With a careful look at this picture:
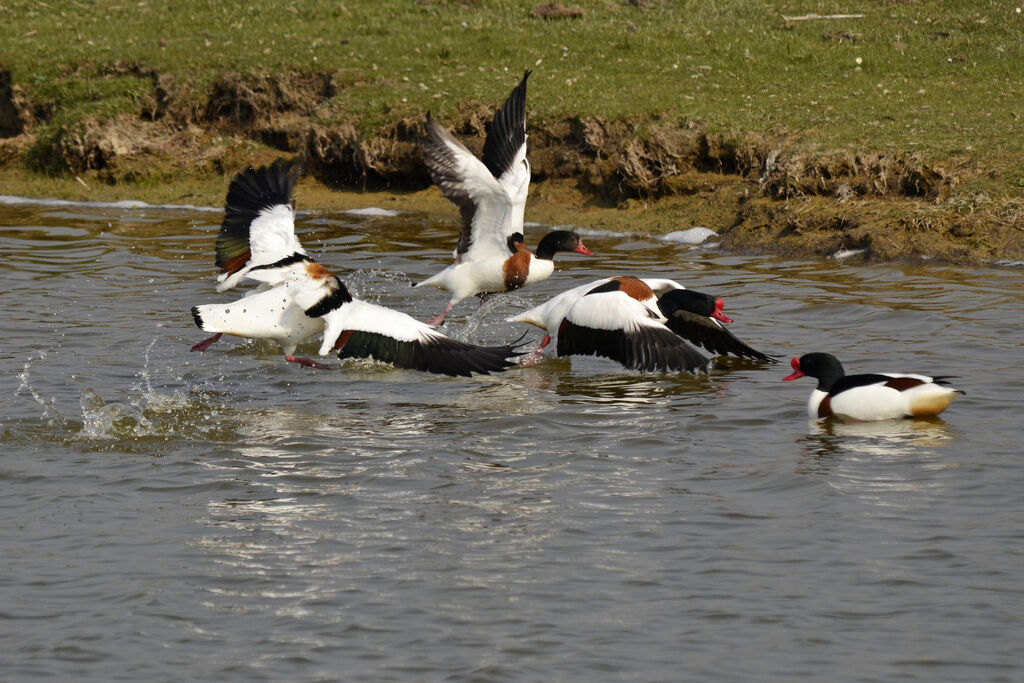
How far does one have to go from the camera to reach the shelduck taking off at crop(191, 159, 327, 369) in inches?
330

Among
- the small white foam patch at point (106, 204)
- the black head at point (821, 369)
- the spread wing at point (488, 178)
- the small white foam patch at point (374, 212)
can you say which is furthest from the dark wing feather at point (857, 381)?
the small white foam patch at point (106, 204)

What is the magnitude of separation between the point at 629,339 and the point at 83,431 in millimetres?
3443

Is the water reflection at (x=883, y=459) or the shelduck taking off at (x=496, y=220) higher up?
the shelduck taking off at (x=496, y=220)

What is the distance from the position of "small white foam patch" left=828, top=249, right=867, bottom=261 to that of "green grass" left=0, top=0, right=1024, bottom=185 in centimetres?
118

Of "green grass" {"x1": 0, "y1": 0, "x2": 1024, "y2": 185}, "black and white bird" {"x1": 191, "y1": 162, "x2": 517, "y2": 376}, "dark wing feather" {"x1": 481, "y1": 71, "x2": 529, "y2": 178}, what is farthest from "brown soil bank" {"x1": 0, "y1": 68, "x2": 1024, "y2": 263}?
"black and white bird" {"x1": 191, "y1": 162, "x2": 517, "y2": 376}

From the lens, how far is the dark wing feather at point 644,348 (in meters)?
8.34

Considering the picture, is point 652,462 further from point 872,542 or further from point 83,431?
point 83,431

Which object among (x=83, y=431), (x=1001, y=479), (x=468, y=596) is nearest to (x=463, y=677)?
(x=468, y=596)

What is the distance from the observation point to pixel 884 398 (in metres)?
7.29

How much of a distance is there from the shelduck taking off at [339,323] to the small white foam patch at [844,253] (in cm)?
439

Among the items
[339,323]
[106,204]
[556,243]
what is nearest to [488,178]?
[556,243]

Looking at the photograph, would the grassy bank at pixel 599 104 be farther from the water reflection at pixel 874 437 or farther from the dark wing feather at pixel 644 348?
the water reflection at pixel 874 437

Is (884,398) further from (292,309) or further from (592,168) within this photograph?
(592,168)

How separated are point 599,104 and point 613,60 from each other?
1519 mm
